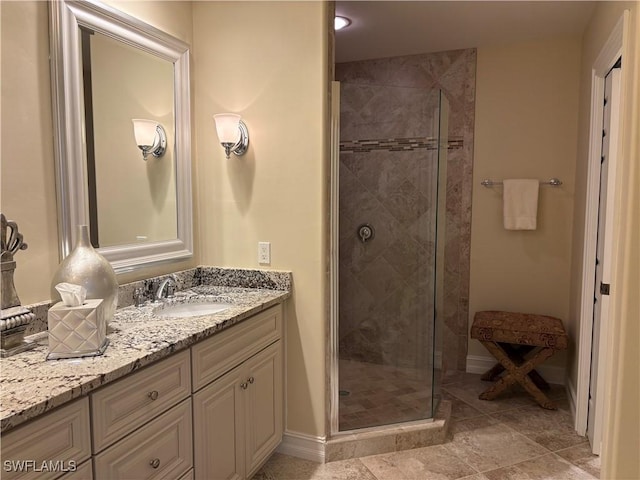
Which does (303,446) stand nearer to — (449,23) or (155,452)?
(155,452)

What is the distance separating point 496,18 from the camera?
289 cm

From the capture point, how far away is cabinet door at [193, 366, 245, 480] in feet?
5.70

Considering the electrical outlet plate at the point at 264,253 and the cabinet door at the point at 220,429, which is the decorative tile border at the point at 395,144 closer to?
the electrical outlet plate at the point at 264,253

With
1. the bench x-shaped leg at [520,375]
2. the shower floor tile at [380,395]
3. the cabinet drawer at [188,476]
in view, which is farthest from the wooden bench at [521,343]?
the cabinet drawer at [188,476]

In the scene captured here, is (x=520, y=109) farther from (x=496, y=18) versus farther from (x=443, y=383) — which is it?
(x=443, y=383)

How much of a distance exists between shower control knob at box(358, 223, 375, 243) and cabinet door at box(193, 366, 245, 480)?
1338 mm

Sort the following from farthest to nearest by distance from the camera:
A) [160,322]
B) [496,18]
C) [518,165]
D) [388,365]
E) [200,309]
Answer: [518,165] < [388,365] < [496,18] < [200,309] < [160,322]

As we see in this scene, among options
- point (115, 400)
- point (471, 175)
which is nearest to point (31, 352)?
point (115, 400)

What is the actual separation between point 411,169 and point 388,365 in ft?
4.39

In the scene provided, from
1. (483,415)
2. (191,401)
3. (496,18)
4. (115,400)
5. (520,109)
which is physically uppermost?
(496,18)

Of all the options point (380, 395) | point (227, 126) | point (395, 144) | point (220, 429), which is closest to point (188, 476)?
point (220, 429)

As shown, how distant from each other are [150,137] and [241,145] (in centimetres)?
44

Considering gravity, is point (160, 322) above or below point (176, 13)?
below

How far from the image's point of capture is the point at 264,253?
7.92 ft
